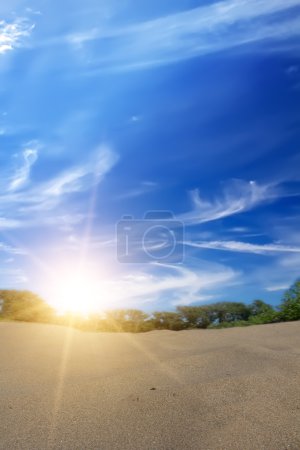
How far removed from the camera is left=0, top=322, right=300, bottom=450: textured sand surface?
3.58 metres

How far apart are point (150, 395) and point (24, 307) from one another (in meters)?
7.44

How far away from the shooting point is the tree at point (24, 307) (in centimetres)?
1065

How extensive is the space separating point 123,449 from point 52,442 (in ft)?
2.08

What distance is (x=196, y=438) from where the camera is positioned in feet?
11.6

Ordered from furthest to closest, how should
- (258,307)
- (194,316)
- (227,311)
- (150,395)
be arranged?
(258,307) → (227,311) → (194,316) → (150,395)

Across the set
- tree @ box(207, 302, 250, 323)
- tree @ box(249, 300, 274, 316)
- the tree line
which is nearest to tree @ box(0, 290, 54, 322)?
the tree line

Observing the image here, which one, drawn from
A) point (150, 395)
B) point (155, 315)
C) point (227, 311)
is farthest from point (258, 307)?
point (150, 395)

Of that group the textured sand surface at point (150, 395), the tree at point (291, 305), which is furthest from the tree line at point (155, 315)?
the textured sand surface at point (150, 395)

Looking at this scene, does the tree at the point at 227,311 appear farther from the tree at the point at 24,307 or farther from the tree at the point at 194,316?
the tree at the point at 24,307

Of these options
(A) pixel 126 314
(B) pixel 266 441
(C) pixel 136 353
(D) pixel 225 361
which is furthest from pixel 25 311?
(B) pixel 266 441

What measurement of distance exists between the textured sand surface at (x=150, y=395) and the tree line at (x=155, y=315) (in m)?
3.48

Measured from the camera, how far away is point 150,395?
14.5 feet

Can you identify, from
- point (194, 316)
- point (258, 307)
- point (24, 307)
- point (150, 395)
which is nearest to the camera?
point (150, 395)

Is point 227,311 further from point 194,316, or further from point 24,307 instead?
point 24,307
